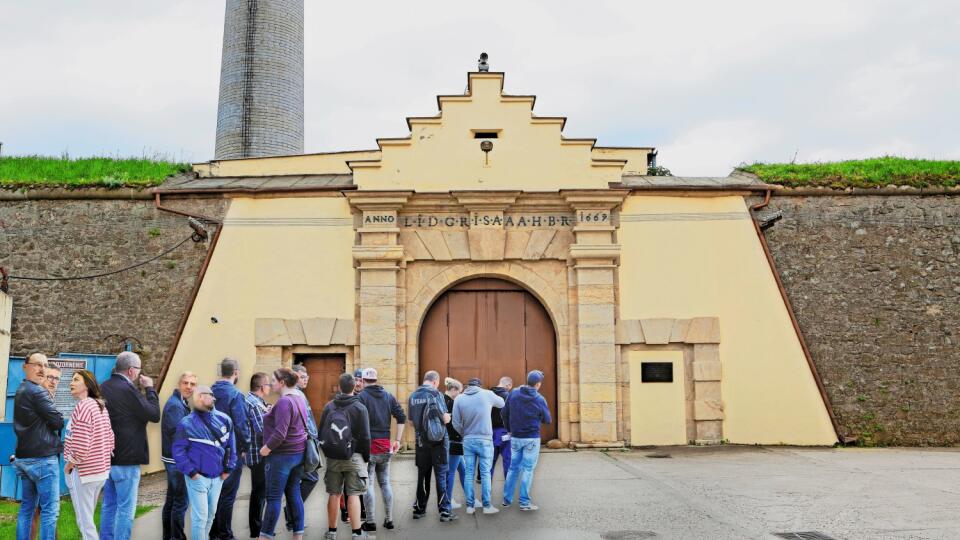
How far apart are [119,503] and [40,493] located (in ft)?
2.37

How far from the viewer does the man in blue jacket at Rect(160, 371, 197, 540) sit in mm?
7395

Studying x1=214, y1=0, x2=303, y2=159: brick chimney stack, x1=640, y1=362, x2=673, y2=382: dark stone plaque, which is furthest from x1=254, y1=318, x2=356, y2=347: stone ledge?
x1=214, y1=0, x2=303, y2=159: brick chimney stack

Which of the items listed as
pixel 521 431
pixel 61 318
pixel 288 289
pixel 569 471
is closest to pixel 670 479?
pixel 569 471

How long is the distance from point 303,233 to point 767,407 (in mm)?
8616

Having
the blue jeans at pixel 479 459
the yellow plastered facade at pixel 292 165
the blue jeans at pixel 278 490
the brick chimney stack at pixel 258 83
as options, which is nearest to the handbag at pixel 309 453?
the blue jeans at pixel 278 490

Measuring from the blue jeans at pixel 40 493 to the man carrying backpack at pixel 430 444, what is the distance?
10.8 feet

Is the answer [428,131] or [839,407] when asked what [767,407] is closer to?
[839,407]

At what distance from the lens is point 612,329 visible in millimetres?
14797

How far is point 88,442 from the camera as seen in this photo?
6.80 meters

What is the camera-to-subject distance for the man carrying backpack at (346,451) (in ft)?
25.2

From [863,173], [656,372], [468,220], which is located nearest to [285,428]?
[468,220]

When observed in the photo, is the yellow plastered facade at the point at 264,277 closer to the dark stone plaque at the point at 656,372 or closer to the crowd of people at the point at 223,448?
the dark stone plaque at the point at 656,372

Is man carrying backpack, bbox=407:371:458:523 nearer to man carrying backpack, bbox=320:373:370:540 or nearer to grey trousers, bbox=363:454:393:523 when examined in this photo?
grey trousers, bbox=363:454:393:523

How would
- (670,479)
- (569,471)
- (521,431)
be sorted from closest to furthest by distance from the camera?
(521,431) < (670,479) < (569,471)
